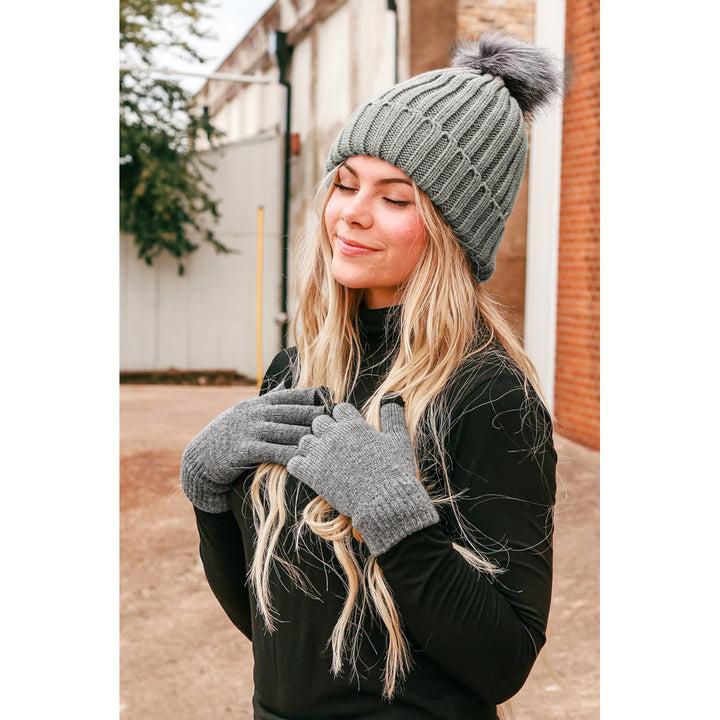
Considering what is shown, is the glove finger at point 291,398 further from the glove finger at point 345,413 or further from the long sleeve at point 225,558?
the long sleeve at point 225,558

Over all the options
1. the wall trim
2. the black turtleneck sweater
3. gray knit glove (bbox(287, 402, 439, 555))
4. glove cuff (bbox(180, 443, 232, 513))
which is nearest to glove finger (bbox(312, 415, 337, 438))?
gray knit glove (bbox(287, 402, 439, 555))

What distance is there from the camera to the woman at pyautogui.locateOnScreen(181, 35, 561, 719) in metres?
1.29

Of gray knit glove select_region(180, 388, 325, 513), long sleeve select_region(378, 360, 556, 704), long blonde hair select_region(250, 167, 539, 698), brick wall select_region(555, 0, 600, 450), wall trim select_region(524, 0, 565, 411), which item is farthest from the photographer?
wall trim select_region(524, 0, 565, 411)

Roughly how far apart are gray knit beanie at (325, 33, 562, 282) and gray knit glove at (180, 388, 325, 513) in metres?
0.44

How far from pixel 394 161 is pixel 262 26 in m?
10.7

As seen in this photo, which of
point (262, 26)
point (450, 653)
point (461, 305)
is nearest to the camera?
point (450, 653)

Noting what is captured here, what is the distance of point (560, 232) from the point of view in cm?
714

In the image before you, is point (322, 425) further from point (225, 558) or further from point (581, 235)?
point (581, 235)

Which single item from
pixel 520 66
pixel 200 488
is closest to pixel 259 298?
pixel 520 66

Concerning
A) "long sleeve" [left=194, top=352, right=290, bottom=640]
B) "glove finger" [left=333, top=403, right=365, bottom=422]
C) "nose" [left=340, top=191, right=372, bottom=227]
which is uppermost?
"nose" [left=340, top=191, right=372, bottom=227]

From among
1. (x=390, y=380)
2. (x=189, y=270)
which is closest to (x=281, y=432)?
(x=390, y=380)

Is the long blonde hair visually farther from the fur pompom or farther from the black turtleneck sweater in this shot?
the fur pompom

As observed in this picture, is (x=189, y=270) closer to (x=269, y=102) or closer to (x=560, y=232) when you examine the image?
(x=269, y=102)

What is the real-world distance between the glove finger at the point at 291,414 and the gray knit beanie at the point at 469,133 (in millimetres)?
440
